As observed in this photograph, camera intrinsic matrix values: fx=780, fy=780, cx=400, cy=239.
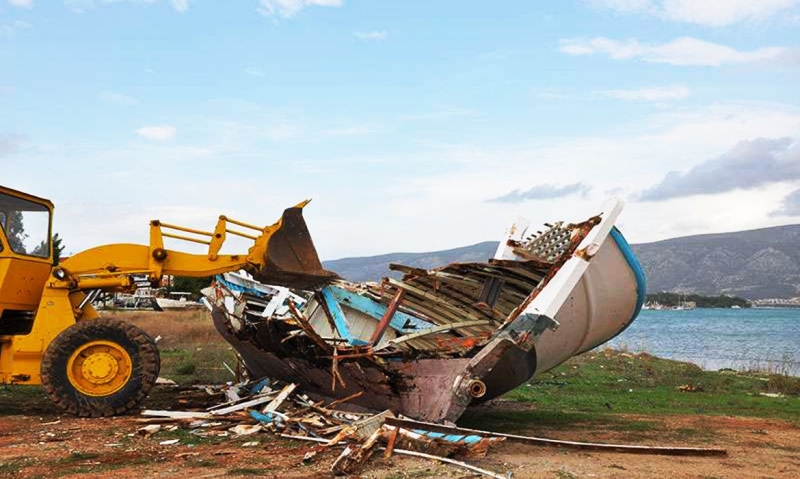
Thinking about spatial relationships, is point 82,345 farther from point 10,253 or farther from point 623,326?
point 623,326

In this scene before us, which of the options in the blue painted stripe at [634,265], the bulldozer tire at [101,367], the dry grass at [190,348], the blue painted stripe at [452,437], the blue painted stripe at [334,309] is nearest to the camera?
the blue painted stripe at [452,437]

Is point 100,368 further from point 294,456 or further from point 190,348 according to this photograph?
point 190,348

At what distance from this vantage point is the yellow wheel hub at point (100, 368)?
9211mm

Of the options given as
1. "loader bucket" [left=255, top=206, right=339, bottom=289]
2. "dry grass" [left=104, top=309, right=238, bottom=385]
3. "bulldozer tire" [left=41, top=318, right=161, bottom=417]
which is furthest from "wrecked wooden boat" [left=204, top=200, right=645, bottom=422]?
"dry grass" [left=104, top=309, right=238, bottom=385]

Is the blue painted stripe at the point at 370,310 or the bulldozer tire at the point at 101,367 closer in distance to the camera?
the bulldozer tire at the point at 101,367

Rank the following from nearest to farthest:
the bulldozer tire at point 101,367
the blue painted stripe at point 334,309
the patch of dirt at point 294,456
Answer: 1. the patch of dirt at point 294,456
2. the bulldozer tire at point 101,367
3. the blue painted stripe at point 334,309

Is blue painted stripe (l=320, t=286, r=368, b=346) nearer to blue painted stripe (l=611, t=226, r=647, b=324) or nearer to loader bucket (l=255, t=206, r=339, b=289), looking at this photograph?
loader bucket (l=255, t=206, r=339, b=289)

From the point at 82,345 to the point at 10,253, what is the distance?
5.28 feet

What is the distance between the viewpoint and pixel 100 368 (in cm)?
927

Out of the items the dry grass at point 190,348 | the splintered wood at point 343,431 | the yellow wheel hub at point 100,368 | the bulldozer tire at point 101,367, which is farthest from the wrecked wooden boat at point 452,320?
the dry grass at point 190,348

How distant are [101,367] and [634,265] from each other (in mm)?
6325

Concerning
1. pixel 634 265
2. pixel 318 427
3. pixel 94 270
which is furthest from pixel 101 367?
pixel 634 265

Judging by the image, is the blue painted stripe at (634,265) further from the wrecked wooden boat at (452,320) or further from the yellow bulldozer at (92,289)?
the yellow bulldozer at (92,289)

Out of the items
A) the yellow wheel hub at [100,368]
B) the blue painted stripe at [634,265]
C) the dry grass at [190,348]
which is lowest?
the dry grass at [190,348]
